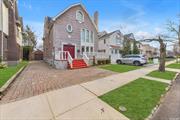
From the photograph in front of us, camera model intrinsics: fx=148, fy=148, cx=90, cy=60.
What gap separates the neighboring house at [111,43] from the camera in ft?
108

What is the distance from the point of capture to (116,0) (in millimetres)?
17922

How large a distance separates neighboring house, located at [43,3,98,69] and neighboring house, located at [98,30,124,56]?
33.6 feet

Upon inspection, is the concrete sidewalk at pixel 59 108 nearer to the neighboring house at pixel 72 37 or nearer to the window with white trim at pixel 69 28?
the neighboring house at pixel 72 37

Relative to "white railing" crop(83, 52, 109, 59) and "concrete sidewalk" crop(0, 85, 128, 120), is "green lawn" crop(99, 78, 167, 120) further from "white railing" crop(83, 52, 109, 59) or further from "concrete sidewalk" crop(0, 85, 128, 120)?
"white railing" crop(83, 52, 109, 59)

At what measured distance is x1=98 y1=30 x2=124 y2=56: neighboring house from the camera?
33.1 meters

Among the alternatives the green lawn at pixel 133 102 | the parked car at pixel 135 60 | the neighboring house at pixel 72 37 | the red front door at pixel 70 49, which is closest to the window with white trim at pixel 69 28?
the neighboring house at pixel 72 37

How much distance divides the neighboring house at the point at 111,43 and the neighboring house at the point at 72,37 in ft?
33.6

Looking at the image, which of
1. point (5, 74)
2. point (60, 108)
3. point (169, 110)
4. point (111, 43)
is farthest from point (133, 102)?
point (111, 43)

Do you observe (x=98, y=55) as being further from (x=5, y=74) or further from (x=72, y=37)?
(x=5, y=74)

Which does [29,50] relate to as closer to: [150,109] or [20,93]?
[20,93]

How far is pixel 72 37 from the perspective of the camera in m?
20.2

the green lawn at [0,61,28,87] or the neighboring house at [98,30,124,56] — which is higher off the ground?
the neighboring house at [98,30,124,56]

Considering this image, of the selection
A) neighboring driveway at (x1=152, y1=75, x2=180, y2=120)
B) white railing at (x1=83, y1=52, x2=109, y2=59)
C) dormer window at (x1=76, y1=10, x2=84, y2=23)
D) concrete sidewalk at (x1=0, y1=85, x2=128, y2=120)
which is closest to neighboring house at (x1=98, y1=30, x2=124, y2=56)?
white railing at (x1=83, y1=52, x2=109, y2=59)

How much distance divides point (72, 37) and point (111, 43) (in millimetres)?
15350
